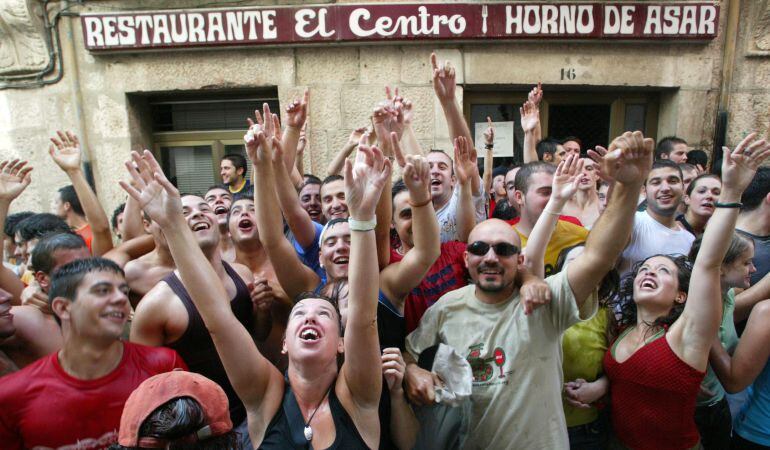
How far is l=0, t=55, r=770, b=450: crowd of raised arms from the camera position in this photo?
1.64 meters

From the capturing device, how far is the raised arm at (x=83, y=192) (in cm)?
295

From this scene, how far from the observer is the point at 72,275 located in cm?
177

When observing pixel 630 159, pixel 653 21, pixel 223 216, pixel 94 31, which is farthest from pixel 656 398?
pixel 94 31

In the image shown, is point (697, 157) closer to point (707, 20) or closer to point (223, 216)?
point (707, 20)

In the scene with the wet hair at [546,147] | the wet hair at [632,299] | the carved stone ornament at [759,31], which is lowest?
the wet hair at [632,299]

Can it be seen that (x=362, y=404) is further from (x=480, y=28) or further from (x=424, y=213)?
(x=480, y=28)

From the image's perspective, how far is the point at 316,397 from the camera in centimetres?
172

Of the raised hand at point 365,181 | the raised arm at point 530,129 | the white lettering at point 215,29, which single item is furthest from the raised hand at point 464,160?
the white lettering at point 215,29

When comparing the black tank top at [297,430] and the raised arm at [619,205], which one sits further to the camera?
the raised arm at [619,205]

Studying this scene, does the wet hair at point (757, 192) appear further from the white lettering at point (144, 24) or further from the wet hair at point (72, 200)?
the white lettering at point (144, 24)

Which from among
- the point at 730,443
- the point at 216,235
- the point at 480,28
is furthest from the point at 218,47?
the point at 730,443

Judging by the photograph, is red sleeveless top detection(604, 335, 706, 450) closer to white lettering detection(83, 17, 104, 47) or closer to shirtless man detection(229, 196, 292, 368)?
shirtless man detection(229, 196, 292, 368)

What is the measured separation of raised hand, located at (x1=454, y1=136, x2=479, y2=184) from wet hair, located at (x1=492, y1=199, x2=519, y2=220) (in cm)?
76

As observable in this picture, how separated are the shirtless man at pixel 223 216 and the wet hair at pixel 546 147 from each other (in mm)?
2862
